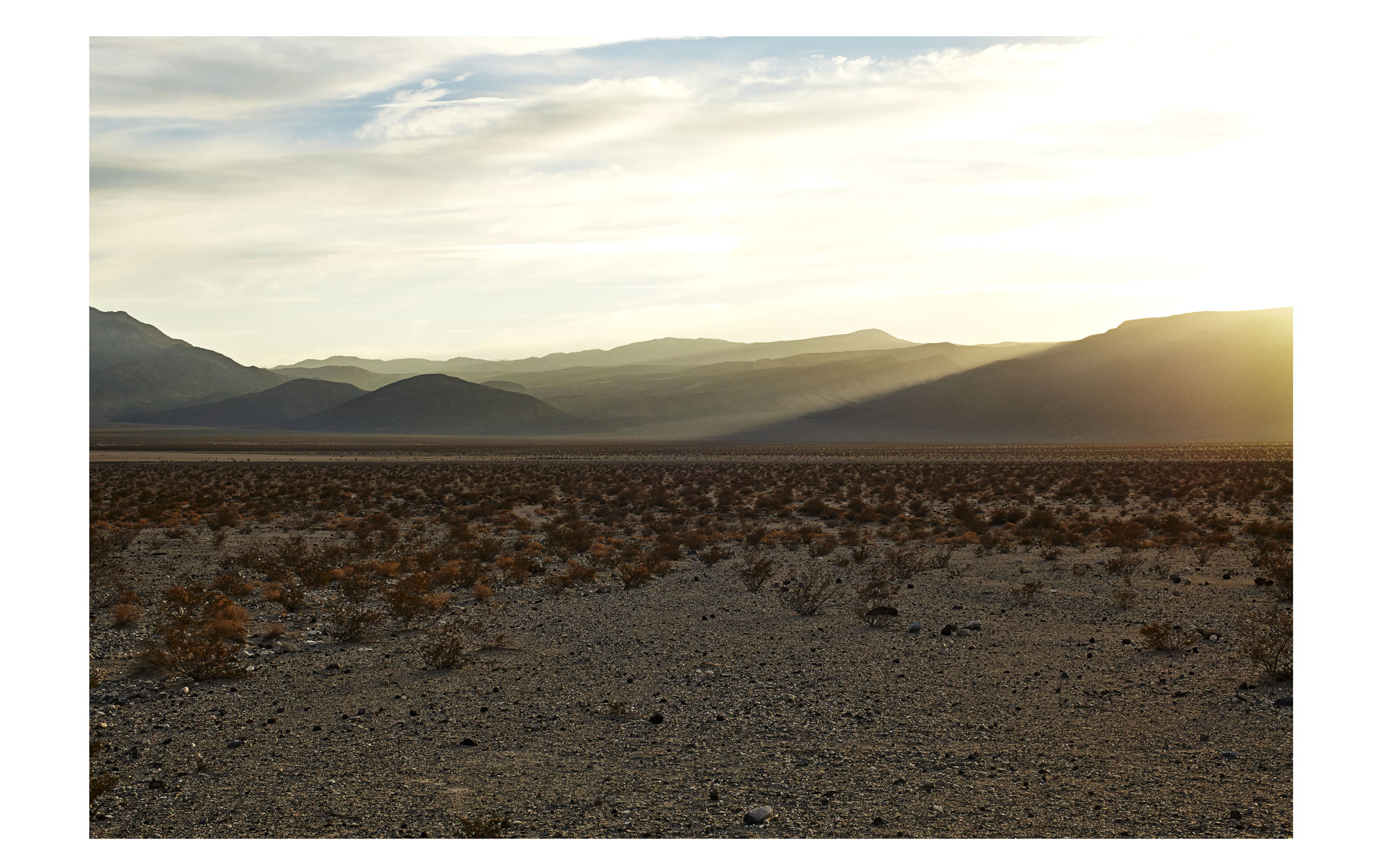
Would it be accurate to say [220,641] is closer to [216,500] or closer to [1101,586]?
[1101,586]

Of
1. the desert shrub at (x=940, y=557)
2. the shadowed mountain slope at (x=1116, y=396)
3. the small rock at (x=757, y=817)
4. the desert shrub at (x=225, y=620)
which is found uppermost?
the shadowed mountain slope at (x=1116, y=396)

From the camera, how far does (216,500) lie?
37.2 metres

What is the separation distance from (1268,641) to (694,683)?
6.46 m

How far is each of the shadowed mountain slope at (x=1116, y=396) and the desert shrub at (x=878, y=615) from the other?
362 ft

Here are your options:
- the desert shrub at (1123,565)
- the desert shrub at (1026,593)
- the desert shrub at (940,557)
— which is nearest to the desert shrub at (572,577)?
the desert shrub at (940,557)

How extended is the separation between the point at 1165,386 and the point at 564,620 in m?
136

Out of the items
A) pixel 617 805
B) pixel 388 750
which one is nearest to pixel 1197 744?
pixel 617 805

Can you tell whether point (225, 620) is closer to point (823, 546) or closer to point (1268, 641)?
point (1268, 641)

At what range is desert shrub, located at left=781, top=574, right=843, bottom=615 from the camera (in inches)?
571

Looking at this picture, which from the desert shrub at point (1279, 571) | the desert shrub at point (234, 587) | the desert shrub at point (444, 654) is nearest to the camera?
the desert shrub at point (444, 654)

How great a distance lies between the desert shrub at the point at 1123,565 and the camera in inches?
722

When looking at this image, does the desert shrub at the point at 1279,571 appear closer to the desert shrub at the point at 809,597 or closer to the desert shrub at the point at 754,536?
the desert shrub at the point at 809,597

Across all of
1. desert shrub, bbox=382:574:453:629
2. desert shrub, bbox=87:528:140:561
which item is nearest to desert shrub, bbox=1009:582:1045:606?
desert shrub, bbox=382:574:453:629

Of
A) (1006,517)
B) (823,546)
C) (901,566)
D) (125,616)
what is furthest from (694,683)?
(1006,517)
